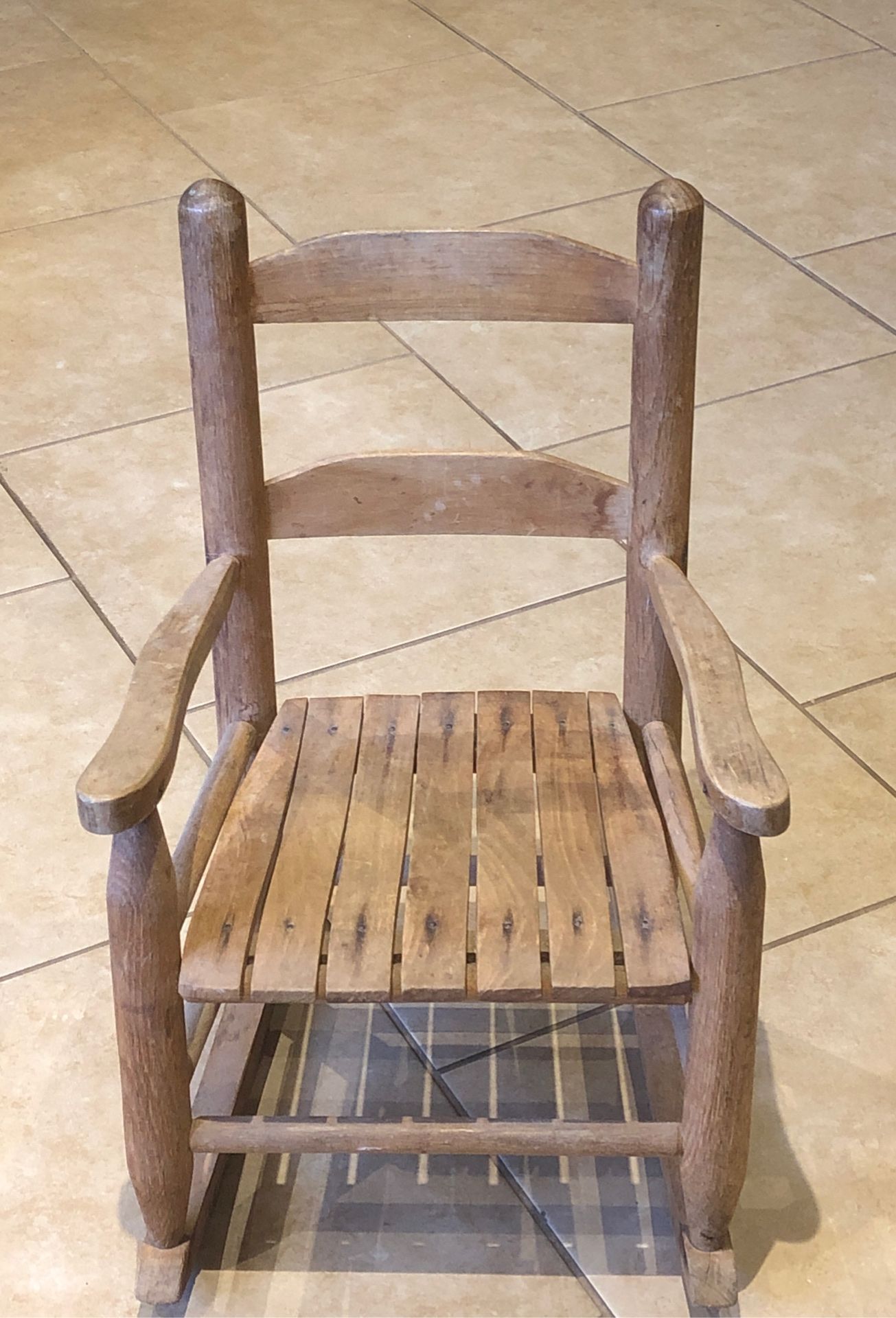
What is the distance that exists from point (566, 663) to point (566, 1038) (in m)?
0.63

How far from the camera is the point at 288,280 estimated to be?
1435 mm

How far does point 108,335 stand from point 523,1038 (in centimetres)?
175

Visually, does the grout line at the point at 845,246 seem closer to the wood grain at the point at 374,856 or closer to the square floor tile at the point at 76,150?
the square floor tile at the point at 76,150

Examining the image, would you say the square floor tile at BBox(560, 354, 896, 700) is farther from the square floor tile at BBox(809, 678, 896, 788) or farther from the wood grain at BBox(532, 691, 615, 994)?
the wood grain at BBox(532, 691, 615, 994)

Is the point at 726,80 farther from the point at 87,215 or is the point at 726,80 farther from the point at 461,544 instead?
the point at 461,544

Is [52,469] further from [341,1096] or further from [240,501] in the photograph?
[341,1096]

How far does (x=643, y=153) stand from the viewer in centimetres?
355

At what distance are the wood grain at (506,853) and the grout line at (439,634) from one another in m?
0.63

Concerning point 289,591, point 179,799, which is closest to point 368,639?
point 289,591

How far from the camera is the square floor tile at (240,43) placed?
392 cm

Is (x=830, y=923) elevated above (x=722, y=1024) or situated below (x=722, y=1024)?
below

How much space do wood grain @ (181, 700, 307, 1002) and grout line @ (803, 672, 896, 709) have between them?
844 millimetres

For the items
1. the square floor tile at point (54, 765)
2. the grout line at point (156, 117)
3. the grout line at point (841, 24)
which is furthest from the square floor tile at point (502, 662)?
the grout line at point (841, 24)

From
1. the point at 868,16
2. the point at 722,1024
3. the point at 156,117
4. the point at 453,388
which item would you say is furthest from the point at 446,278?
the point at 868,16
